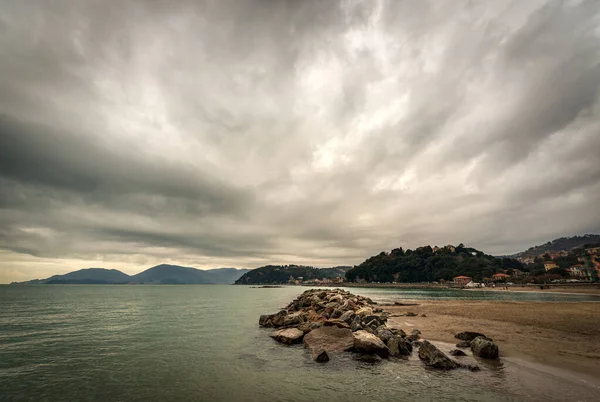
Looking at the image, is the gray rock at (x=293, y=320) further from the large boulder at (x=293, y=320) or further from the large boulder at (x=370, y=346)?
the large boulder at (x=370, y=346)

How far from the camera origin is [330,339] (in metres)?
19.7

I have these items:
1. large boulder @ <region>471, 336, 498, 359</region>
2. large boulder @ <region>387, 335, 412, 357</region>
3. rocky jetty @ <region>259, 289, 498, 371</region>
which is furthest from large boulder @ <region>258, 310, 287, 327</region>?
large boulder @ <region>471, 336, 498, 359</region>

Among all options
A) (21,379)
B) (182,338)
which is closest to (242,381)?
(21,379)

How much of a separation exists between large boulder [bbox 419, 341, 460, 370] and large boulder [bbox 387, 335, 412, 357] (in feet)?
4.27

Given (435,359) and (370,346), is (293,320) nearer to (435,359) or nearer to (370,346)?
(370,346)

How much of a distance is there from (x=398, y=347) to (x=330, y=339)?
4.79m

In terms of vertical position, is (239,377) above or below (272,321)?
below

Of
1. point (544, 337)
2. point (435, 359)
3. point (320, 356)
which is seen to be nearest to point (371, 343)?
point (320, 356)

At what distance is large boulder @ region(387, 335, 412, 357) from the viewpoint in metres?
16.9

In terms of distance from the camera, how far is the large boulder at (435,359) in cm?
1411

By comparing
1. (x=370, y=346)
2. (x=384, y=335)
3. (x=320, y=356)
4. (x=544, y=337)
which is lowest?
(x=544, y=337)

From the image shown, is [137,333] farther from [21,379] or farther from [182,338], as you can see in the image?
[21,379]

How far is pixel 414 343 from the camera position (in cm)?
1894

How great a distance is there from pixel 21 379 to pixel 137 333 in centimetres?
1333
